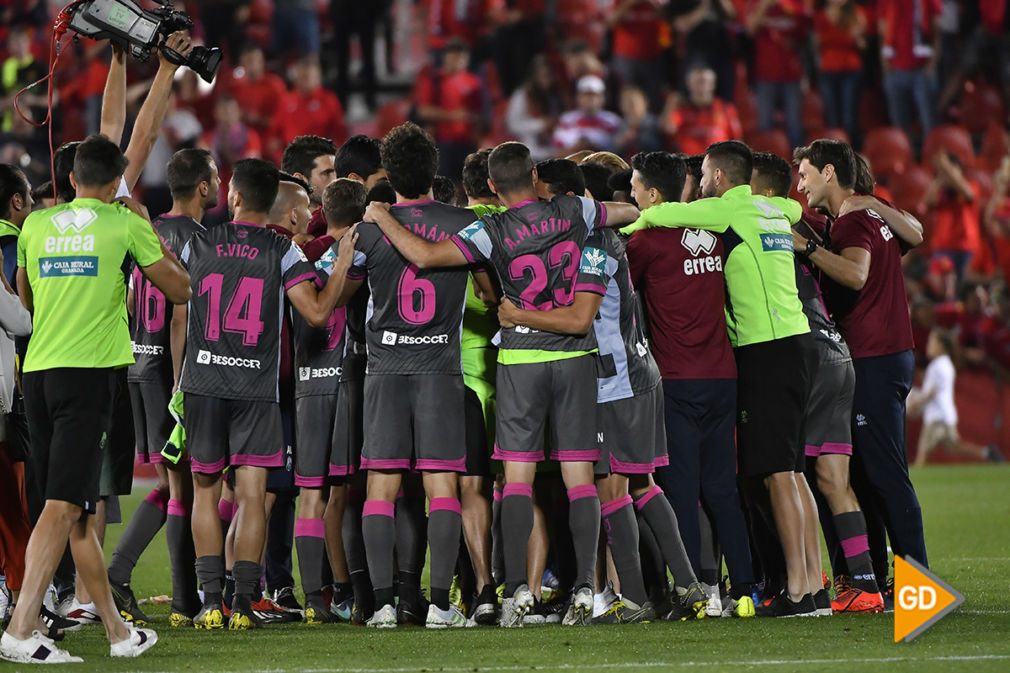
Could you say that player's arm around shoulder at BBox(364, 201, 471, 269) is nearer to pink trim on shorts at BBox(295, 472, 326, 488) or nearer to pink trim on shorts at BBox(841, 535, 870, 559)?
pink trim on shorts at BBox(295, 472, 326, 488)

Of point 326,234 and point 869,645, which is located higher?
point 326,234

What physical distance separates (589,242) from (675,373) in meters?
0.83

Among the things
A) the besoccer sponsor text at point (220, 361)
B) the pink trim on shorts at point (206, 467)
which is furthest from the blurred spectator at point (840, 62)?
the pink trim on shorts at point (206, 467)

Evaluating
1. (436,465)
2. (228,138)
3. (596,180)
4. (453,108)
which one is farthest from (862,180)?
(228,138)

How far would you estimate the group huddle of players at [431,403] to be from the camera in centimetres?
639

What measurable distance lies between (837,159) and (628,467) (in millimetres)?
2185

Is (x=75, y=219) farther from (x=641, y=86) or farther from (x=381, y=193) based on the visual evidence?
(x=641, y=86)

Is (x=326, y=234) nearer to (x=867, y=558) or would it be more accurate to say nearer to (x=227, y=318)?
(x=227, y=318)

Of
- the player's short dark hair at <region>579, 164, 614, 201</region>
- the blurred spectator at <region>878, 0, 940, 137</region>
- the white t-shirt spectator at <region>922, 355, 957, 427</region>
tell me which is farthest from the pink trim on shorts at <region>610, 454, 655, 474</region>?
the blurred spectator at <region>878, 0, 940, 137</region>

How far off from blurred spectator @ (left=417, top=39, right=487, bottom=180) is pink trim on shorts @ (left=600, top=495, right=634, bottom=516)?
502 inches

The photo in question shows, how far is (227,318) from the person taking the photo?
6555mm

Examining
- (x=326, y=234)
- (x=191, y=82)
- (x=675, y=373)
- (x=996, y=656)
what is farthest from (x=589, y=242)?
(x=191, y=82)

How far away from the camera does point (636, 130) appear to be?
60.7 feet

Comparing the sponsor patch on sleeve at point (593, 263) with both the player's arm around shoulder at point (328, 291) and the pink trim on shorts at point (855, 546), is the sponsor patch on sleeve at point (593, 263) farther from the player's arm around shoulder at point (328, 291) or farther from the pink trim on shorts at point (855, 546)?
the pink trim on shorts at point (855, 546)
